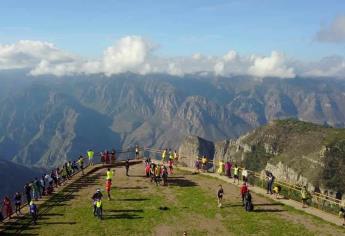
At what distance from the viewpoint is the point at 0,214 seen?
157ft

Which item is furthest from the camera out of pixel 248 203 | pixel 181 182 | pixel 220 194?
pixel 181 182

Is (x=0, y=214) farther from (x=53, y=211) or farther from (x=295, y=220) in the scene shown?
(x=295, y=220)

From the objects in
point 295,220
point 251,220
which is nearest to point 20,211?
point 251,220

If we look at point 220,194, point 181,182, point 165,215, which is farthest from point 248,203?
point 181,182

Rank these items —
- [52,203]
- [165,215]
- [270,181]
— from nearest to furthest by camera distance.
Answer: [165,215] < [52,203] < [270,181]

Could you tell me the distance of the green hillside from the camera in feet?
147

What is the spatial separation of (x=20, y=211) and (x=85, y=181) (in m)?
14.6

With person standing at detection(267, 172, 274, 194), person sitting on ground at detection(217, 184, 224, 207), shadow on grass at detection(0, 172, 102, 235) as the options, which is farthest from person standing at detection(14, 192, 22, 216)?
person standing at detection(267, 172, 274, 194)

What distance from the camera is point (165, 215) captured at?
49.5 meters

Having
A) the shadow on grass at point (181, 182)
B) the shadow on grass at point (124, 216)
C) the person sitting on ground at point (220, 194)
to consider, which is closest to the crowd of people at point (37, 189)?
the shadow on grass at point (124, 216)

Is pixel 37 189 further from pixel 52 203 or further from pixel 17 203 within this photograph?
pixel 17 203

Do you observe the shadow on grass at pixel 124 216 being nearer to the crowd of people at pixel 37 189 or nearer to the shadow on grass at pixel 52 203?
the shadow on grass at pixel 52 203

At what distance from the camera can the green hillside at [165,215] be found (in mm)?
44656

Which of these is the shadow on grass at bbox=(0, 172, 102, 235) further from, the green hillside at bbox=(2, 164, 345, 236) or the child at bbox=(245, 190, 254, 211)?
Result: the child at bbox=(245, 190, 254, 211)
